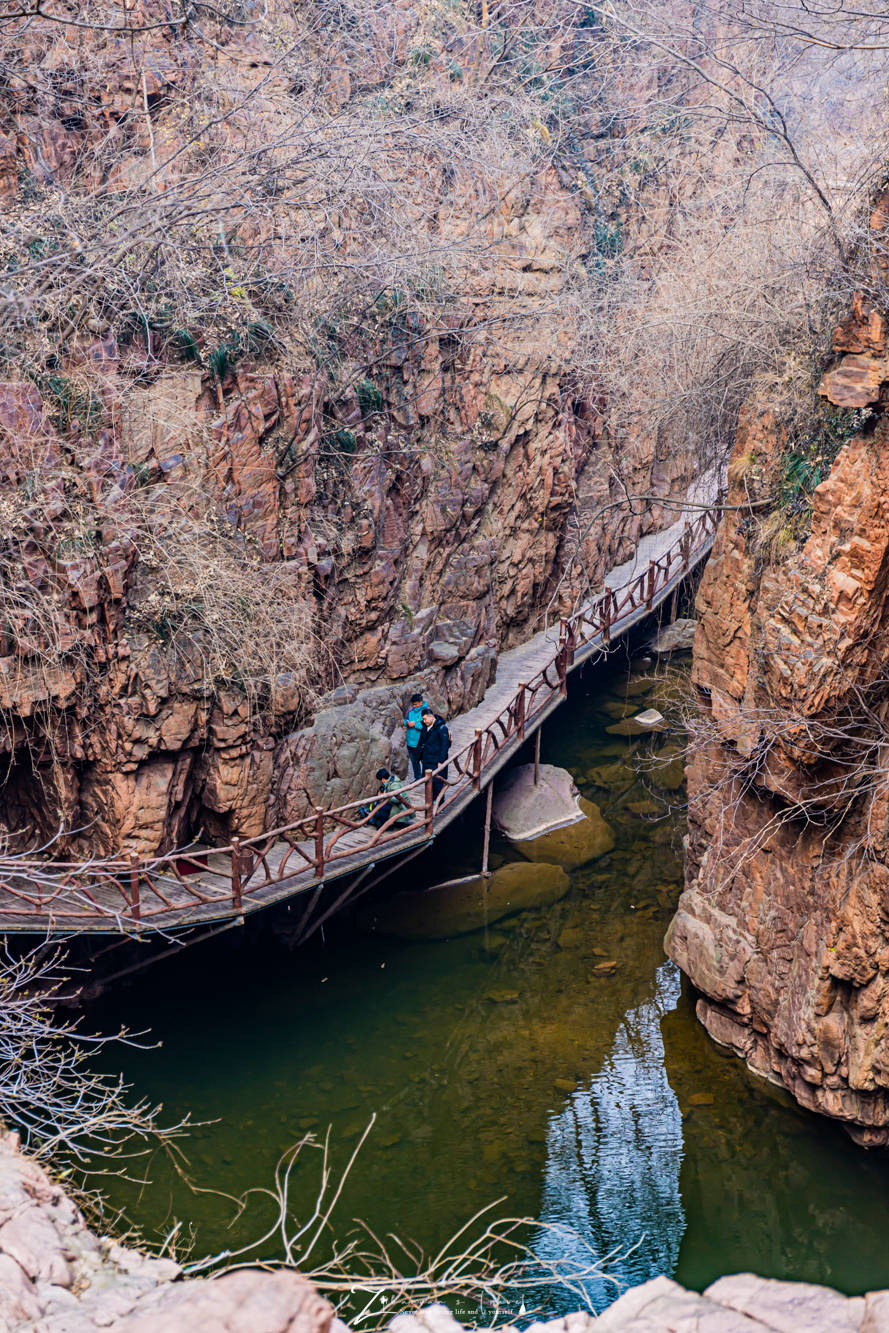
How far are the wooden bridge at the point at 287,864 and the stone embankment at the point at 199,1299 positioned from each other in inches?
92.4

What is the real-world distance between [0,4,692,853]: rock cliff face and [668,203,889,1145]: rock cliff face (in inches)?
75.8

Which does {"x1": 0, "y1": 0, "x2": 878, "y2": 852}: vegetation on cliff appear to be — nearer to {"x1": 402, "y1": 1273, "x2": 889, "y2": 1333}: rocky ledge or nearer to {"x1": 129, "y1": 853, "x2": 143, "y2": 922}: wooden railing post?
{"x1": 129, "y1": 853, "x2": 143, "y2": 922}: wooden railing post

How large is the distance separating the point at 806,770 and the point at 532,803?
6650 mm

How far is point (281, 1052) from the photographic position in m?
11.1

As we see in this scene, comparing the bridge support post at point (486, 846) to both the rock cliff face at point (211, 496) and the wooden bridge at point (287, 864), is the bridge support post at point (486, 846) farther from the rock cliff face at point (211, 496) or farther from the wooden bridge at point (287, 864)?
the rock cliff face at point (211, 496)

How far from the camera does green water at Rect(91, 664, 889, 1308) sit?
905 cm

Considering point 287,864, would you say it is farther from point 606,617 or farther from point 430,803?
point 606,617

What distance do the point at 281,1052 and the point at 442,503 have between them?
315 inches

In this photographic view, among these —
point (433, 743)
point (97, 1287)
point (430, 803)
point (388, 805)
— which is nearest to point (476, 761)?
point (433, 743)

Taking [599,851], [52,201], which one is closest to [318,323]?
[52,201]

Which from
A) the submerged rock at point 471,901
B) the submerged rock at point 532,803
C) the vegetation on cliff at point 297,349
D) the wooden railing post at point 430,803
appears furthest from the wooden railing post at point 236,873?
the submerged rock at point 532,803

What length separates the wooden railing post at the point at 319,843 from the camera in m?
11.3

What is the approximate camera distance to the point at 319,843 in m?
11.4

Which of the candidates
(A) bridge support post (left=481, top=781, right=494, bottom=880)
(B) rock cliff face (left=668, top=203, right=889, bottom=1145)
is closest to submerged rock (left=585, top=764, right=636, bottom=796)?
(A) bridge support post (left=481, top=781, right=494, bottom=880)
